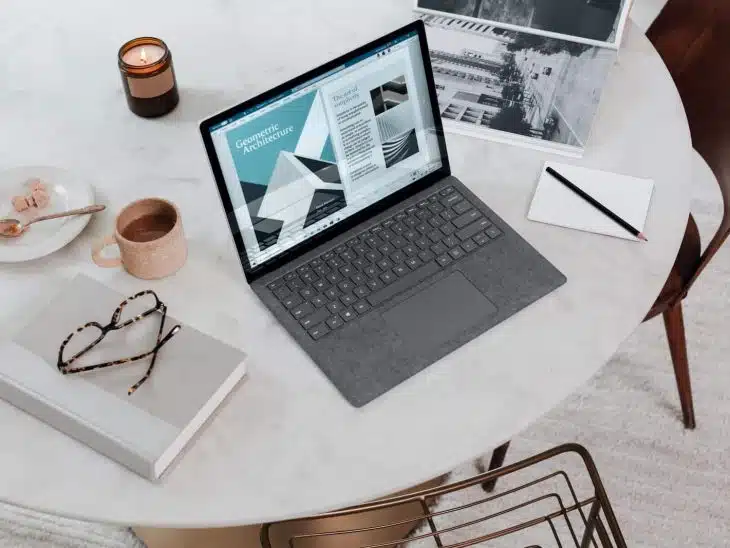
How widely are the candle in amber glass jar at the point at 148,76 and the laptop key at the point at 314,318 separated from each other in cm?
46

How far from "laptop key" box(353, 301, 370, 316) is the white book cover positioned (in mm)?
166

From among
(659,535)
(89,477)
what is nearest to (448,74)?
(89,477)

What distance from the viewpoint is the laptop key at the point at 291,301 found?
3.33ft

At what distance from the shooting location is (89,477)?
0.87 m

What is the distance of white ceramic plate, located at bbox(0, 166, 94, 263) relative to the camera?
1053mm

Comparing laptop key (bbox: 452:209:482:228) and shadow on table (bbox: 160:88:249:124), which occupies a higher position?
shadow on table (bbox: 160:88:249:124)

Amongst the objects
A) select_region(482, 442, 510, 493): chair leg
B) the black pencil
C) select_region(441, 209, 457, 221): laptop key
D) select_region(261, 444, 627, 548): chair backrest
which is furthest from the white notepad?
select_region(482, 442, 510, 493): chair leg

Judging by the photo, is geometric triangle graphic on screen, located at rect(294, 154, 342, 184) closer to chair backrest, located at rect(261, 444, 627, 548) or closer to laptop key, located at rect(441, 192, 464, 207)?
laptop key, located at rect(441, 192, 464, 207)

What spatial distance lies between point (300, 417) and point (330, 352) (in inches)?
3.6

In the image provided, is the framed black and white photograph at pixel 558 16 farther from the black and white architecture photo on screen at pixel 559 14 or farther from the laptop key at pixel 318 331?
the laptop key at pixel 318 331

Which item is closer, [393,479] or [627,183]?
[393,479]

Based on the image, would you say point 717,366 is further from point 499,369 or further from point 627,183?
point 499,369

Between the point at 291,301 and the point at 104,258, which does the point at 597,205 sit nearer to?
the point at 291,301

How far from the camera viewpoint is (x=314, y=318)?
3.29ft
